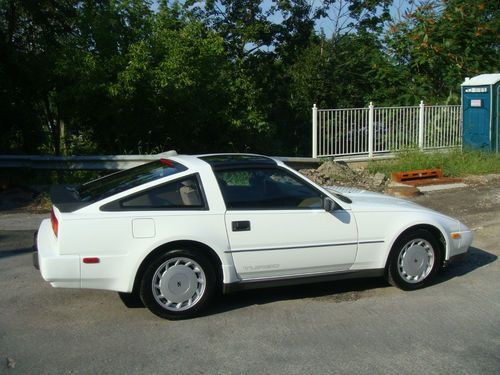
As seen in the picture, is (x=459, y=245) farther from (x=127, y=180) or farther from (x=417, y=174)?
(x=417, y=174)

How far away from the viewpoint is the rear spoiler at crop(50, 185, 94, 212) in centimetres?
526

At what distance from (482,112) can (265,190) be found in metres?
10.9

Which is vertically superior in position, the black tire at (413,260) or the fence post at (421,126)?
the fence post at (421,126)

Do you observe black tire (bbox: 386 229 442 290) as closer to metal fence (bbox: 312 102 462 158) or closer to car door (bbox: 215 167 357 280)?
car door (bbox: 215 167 357 280)

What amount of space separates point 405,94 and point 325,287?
1209 centimetres

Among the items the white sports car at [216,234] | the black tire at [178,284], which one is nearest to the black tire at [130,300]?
the white sports car at [216,234]

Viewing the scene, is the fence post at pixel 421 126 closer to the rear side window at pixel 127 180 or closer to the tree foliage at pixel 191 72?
the tree foliage at pixel 191 72

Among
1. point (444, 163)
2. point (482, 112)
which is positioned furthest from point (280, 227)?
point (482, 112)

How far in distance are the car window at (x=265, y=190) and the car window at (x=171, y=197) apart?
0.24 metres

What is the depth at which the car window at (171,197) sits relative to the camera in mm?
5344

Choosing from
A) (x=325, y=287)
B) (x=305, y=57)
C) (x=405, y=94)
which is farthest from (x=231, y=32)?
(x=325, y=287)

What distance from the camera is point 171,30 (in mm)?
13391

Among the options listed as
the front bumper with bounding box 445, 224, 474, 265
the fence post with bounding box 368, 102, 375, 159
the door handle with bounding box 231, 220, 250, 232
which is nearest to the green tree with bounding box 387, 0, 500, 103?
the fence post with bounding box 368, 102, 375, 159

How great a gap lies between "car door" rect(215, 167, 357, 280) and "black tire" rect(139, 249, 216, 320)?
1.05ft
